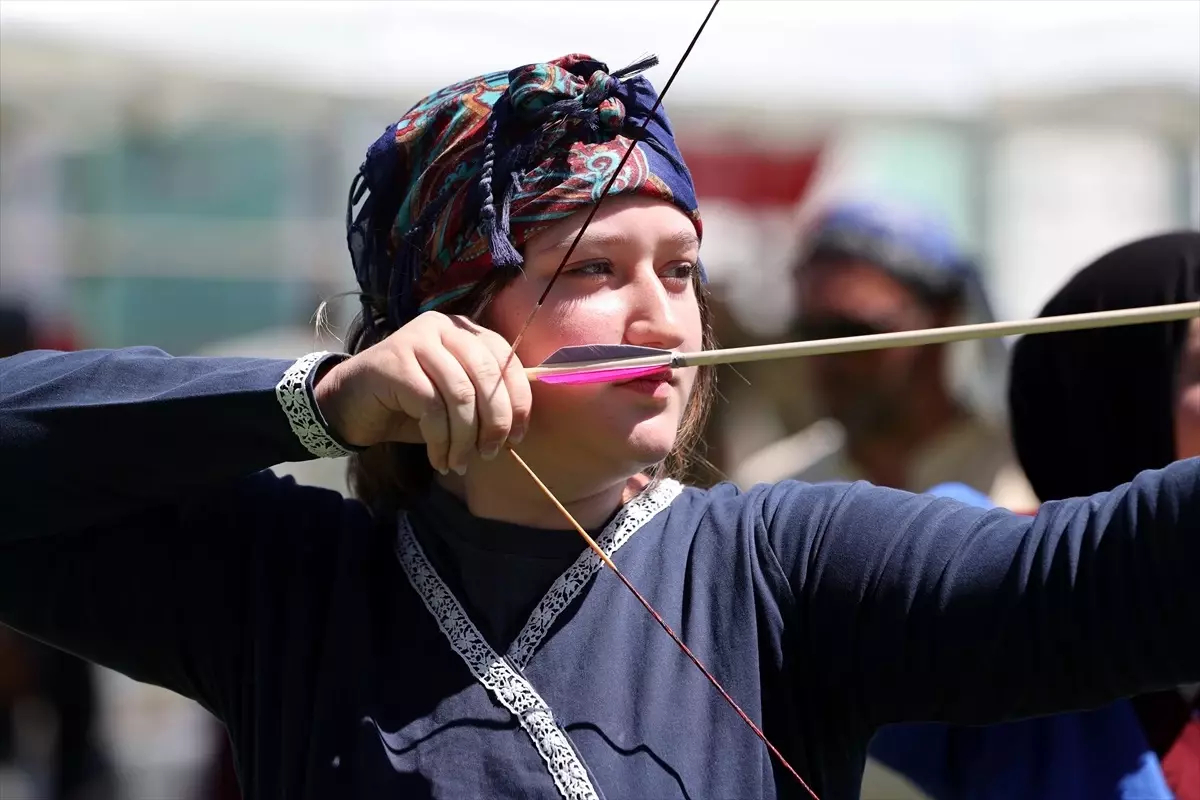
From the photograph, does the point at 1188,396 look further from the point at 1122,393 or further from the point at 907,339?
the point at 907,339

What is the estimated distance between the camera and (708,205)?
16.7ft

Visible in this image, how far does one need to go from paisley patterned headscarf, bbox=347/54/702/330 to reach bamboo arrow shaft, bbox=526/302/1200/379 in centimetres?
16

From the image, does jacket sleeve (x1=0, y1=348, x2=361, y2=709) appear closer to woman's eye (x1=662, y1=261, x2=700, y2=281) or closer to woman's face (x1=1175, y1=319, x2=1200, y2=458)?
woman's eye (x1=662, y1=261, x2=700, y2=281)

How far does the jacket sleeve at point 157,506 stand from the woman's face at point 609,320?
0.19 m

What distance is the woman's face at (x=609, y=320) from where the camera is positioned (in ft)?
4.19

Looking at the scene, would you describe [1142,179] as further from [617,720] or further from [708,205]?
[617,720]

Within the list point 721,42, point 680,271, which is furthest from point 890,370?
point 680,271

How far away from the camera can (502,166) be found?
4.43 feet

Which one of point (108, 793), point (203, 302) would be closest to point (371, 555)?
point (108, 793)

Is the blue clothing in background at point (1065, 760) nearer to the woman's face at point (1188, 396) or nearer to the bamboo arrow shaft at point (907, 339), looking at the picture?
the woman's face at point (1188, 396)

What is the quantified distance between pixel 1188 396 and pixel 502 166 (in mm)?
835

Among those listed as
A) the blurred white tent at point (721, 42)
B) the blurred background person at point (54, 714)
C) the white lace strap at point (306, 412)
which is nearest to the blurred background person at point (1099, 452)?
the white lace strap at point (306, 412)

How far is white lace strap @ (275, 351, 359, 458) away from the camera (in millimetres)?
1274

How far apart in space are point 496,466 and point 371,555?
0.16 metres
